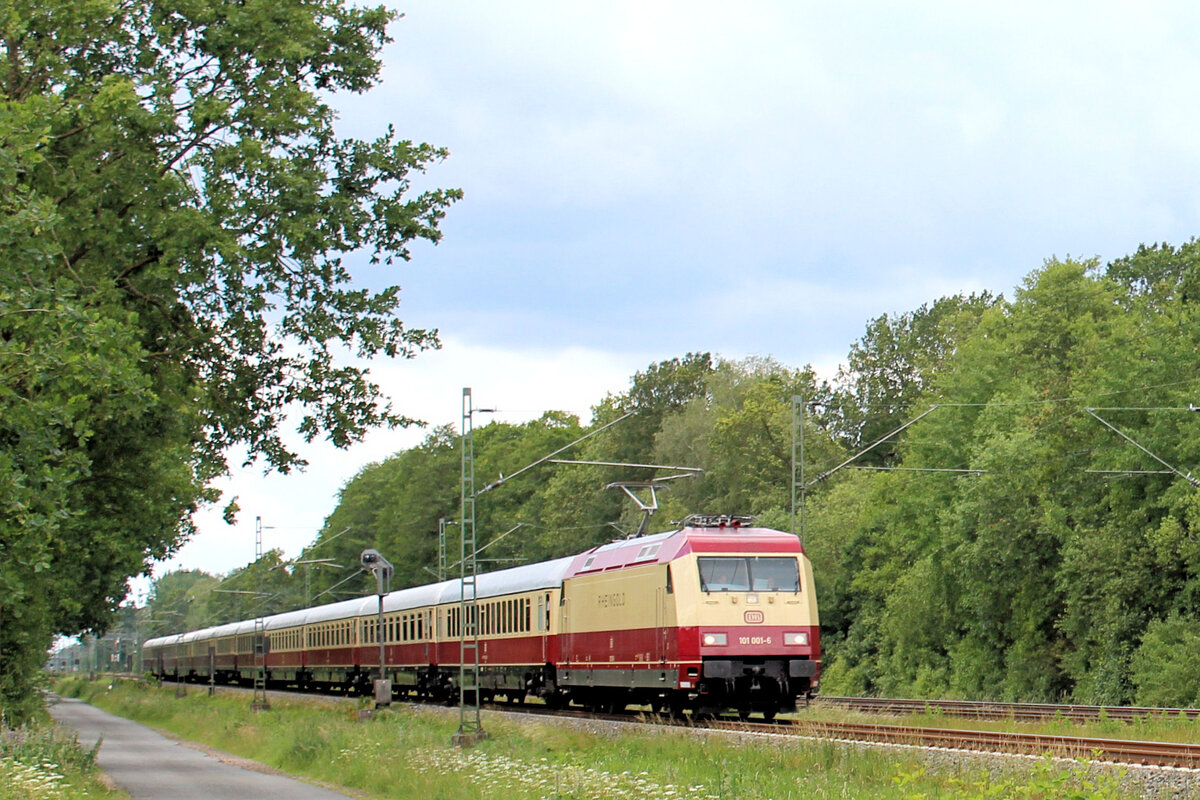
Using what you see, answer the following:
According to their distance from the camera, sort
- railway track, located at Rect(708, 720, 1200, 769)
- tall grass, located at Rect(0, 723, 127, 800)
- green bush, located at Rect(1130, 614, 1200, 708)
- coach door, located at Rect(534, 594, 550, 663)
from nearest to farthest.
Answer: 1. railway track, located at Rect(708, 720, 1200, 769)
2. tall grass, located at Rect(0, 723, 127, 800)
3. coach door, located at Rect(534, 594, 550, 663)
4. green bush, located at Rect(1130, 614, 1200, 708)

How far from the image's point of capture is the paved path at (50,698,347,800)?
2181 cm

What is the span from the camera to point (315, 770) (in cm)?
2688

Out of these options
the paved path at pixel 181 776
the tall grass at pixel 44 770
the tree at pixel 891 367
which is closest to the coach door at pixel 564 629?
the paved path at pixel 181 776

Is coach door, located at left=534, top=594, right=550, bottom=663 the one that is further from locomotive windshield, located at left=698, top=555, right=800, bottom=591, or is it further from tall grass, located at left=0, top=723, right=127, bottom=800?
tall grass, located at left=0, top=723, right=127, bottom=800

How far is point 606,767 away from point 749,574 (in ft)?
19.7

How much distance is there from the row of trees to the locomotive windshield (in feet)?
47.5

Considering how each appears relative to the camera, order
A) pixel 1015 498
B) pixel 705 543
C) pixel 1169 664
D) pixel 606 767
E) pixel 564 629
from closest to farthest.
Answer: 1. pixel 606 767
2. pixel 705 543
3. pixel 564 629
4. pixel 1169 664
5. pixel 1015 498

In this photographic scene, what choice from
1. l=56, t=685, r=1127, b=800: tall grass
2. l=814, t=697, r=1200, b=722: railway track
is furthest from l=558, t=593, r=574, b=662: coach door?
l=814, t=697, r=1200, b=722: railway track

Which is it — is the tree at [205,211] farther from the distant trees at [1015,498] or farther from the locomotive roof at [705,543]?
the distant trees at [1015,498]

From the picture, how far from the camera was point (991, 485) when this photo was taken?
46.4 metres

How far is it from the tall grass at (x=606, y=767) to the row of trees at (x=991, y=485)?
18.3 meters

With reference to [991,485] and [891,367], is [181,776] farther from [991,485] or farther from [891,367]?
[891,367]

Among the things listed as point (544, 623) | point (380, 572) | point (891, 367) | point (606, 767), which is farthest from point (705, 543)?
point (891, 367)

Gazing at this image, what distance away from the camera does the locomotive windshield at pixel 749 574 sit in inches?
973
